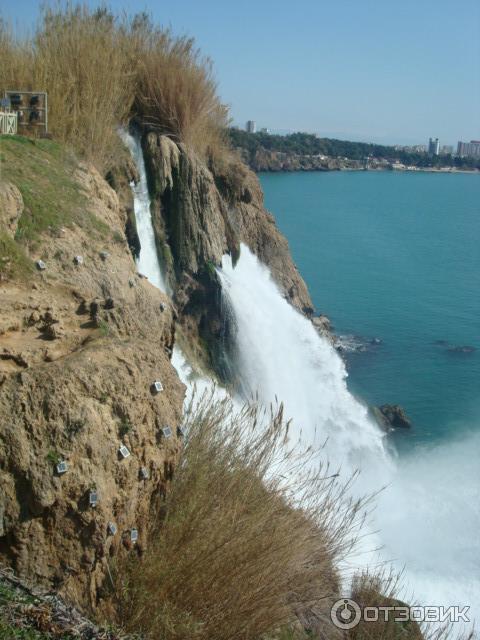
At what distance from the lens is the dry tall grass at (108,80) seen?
443 inches

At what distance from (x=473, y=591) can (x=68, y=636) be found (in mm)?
8108

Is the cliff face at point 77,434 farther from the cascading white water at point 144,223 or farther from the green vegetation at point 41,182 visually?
the cascading white water at point 144,223

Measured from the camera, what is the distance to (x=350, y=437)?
1457 centimetres

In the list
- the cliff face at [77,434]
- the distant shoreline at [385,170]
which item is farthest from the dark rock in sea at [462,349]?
the distant shoreline at [385,170]

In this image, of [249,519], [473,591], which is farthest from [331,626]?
[473,591]

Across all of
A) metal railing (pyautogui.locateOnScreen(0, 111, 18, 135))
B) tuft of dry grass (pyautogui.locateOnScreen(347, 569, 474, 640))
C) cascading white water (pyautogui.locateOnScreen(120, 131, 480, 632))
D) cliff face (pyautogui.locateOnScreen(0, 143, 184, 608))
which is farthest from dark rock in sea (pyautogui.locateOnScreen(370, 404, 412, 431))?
cliff face (pyautogui.locateOnScreen(0, 143, 184, 608))

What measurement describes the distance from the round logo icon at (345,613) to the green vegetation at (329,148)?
181 feet

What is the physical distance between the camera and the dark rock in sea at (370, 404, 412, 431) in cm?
1652

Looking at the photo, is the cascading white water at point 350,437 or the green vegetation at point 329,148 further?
the green vegetation at point 329,148

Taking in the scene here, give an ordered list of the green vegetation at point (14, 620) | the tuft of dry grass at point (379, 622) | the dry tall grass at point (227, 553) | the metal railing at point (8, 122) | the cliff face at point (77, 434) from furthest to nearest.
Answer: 1. the metal railing at point (8, 122)
2. the tuft of dry grass at point (379, 622)
3. the dry tall grass at point (227, 553)
4. the cliff face at point (77, 434)
5. the green vegetation at point (14, 620)

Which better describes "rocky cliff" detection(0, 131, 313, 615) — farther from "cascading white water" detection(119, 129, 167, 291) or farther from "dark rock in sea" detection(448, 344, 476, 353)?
"dark rock in sea" detection(448, 344, 476, 353)

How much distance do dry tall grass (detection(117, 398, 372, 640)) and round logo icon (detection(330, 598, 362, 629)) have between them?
0.43 ft

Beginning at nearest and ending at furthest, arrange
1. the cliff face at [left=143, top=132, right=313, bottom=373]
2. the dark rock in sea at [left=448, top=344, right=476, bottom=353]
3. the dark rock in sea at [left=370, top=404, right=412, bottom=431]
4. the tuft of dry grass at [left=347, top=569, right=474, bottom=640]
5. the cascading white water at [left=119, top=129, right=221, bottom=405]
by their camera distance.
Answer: the tuft of dry grass at [left=347, top=569, right=474, bottom=640], the cascading white water at [left=119, top=129, right=221, bottom=405], the cliff face at [left=143, top=132, right=313, bottom=373], the dark rock in sea at [left=370, top=404, right=412, bottom=431], the dark rock in sea at [left=448, top=344, right=476, bottom=353]

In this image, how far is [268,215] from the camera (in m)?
18.1
